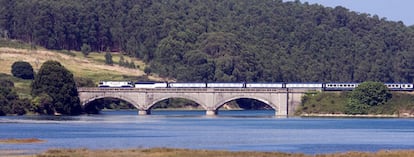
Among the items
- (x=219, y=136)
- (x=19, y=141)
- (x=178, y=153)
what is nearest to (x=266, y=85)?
(x=219, y=136)

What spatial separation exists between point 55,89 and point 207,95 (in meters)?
25.1

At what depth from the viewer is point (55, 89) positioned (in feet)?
583

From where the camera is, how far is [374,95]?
179m

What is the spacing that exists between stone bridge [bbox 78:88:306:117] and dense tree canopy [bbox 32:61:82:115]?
11282 millimetres

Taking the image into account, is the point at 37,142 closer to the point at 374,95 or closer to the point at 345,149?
the point at 345,149

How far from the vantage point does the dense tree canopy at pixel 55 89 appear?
177 meters

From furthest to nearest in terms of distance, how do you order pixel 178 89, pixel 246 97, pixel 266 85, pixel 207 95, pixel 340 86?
pixel 266 85 < pixel 340 86 < pixel 178 89 < pixel 207 95 < pixel 246 97

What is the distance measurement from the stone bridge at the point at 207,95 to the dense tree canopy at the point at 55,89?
11282 millimetres

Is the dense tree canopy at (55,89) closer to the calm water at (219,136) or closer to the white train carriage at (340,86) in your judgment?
the calm water at (219,136)

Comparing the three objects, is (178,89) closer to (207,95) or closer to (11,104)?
(207,95)

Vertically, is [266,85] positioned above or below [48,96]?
above

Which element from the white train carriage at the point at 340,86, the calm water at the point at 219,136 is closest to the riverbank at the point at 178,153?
the calm water at the point at 219,136

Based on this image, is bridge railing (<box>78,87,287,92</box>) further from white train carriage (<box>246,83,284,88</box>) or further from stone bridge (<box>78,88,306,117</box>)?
white train carriage (<box>246,83,284,88</box>)

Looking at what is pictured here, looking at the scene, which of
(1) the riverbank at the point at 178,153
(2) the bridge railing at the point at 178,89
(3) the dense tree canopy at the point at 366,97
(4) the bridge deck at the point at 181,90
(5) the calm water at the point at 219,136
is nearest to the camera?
(1) the riverbank at the point at 178,153
